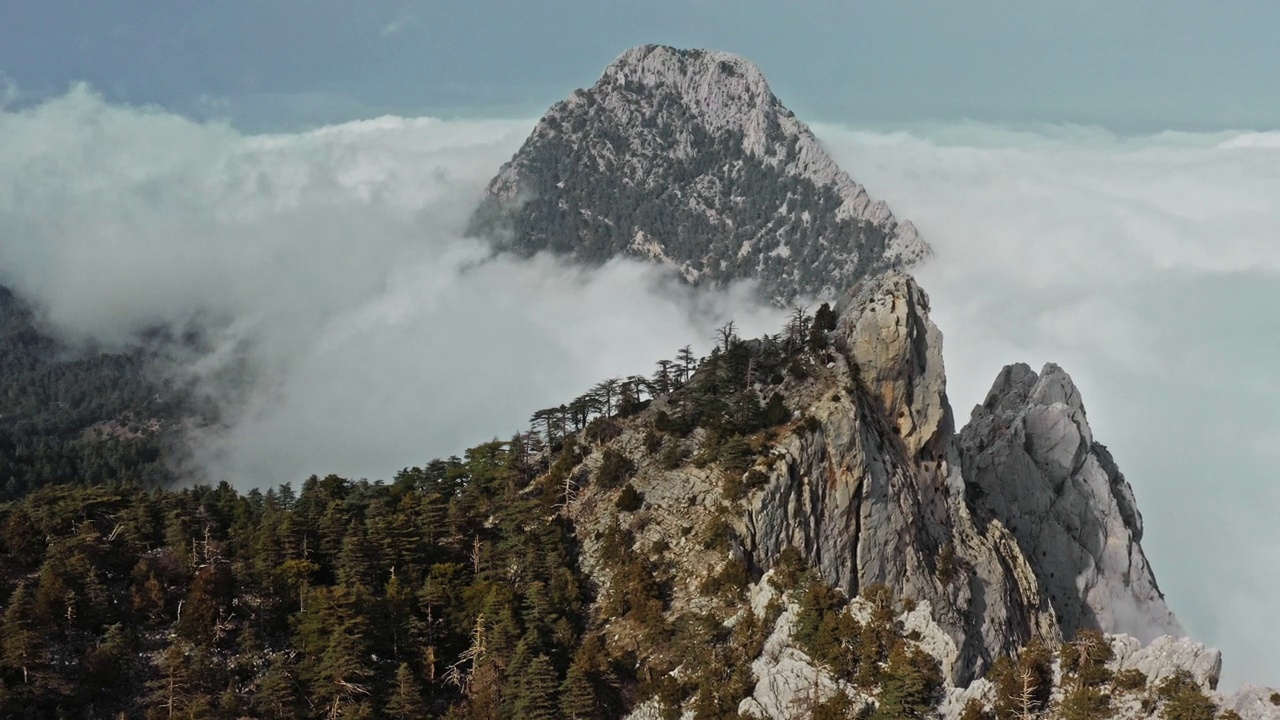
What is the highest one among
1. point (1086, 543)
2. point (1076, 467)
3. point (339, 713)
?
point (1076, 467)

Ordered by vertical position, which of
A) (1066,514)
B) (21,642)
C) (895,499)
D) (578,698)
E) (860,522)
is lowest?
(578,698)

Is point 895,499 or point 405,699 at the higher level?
point 895,499

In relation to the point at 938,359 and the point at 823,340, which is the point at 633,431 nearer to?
the point at 823,340

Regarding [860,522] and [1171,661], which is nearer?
[1171,661]

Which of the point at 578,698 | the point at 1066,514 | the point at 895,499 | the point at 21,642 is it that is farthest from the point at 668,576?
the point at 1066,514

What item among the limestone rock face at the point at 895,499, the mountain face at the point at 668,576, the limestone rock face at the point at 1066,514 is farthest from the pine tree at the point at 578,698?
the limestone rock face at the point at 1066,514

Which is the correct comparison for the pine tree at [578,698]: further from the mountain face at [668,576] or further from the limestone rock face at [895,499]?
the limestone rock face at [895,499]

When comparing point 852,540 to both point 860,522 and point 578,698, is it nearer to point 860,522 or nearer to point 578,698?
point 860,522

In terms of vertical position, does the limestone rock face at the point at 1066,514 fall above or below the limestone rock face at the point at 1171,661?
above

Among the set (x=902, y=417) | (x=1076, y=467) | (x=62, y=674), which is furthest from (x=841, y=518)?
(x=62, y=674)
